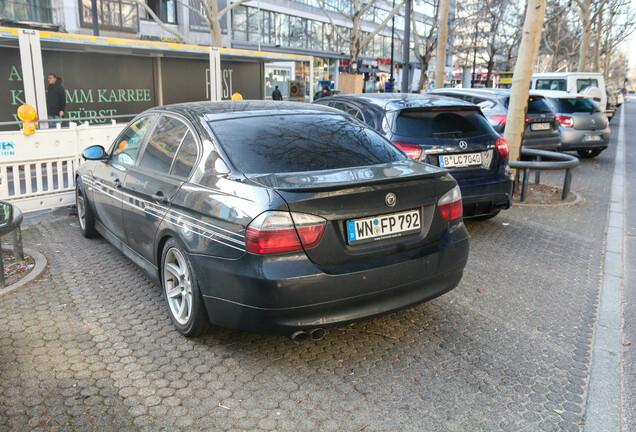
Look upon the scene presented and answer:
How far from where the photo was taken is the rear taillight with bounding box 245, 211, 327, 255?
9.92 ft

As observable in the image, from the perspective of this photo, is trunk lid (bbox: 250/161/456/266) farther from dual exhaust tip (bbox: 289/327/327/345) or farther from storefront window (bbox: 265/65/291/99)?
storefront window (bbox: 265/65/291/99)

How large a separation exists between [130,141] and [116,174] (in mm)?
325

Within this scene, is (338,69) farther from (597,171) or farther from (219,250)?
(219,250)

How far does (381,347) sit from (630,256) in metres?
3.87

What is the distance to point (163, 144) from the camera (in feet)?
14.0

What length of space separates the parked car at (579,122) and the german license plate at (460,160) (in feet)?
26.6

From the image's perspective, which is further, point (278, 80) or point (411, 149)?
point (278, 80)

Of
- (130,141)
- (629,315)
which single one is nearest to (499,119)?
(629,315)

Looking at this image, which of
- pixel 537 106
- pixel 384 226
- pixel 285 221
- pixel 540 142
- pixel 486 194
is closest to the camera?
pixel 285 221

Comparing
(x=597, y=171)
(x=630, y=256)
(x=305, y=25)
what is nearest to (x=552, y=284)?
(x=630, y=256)

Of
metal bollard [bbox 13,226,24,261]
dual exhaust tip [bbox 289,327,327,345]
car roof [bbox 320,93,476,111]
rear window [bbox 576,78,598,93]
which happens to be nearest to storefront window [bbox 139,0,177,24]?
rear window [bbox 576,78,598,93]

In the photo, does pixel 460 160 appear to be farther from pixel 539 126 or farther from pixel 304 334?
pixel 539 126

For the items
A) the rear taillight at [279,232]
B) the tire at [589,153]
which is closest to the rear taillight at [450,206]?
the rear taillight at [279,232]

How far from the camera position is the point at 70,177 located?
295 inches
